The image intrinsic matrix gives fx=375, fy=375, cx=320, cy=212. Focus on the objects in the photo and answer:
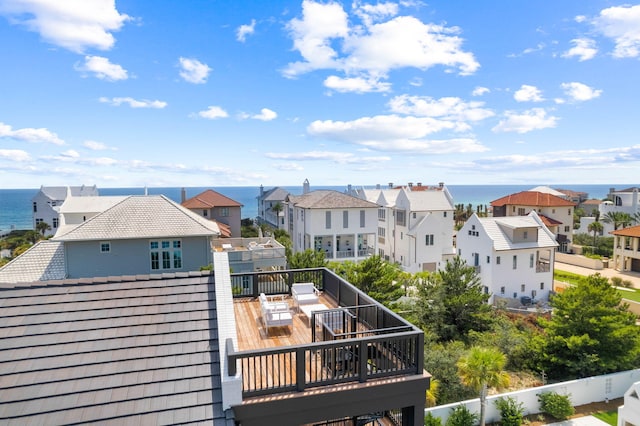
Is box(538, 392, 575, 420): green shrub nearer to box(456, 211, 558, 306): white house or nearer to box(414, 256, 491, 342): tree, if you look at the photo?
box(414, 256, 491, 342): tree

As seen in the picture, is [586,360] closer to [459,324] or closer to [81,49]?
[459,324]

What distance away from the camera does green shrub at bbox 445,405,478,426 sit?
1283 centimetres

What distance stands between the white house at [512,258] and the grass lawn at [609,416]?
14144mm

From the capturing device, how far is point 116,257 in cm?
2270

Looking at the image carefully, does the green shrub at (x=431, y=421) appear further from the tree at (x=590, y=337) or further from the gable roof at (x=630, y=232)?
the gable roof at (x=630, y=232)

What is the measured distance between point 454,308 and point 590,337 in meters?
6.18

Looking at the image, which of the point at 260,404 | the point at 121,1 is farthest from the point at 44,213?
the point at 260,404

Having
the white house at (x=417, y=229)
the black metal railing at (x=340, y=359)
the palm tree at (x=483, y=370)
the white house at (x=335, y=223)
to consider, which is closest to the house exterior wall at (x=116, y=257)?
the white house at (x=335, y=223)

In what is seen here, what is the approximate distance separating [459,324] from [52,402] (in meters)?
19.6

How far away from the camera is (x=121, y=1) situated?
14.3 m

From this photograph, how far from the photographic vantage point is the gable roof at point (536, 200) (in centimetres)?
5034

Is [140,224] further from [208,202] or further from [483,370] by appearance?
[483,370]

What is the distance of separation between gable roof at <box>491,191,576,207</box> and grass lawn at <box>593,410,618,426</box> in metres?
40.7

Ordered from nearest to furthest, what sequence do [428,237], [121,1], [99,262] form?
[121,1]
[99,262]
[428,237]
